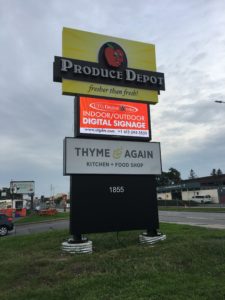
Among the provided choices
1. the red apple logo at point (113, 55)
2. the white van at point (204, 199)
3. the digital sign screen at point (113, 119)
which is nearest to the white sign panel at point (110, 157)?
the digital sign screen at point (113, 119)

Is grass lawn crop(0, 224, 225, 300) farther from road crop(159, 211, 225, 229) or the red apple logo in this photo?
road crop(159, 211, 225, 229)

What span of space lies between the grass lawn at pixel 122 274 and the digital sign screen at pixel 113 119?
12.9ft

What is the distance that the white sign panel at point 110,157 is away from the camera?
1040 centimetres

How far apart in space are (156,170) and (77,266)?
4979mm

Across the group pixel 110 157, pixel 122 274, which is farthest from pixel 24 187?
pixel 122 274

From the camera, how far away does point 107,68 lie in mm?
11977

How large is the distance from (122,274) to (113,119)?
5.97 meters

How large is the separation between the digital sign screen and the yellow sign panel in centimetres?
37

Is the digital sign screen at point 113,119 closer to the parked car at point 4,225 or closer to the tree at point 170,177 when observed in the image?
the parked car at point 4,225

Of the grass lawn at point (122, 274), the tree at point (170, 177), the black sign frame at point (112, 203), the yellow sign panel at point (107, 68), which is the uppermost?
the tree at point (170, 177)

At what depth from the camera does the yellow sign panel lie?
11.3 m

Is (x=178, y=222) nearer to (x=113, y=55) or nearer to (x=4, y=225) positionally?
(x=4, y=225)

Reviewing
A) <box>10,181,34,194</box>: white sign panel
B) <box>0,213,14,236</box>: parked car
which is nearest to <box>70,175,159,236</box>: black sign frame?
<box>0,213,14,236</box>: parked car

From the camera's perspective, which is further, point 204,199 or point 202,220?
point 204,199
